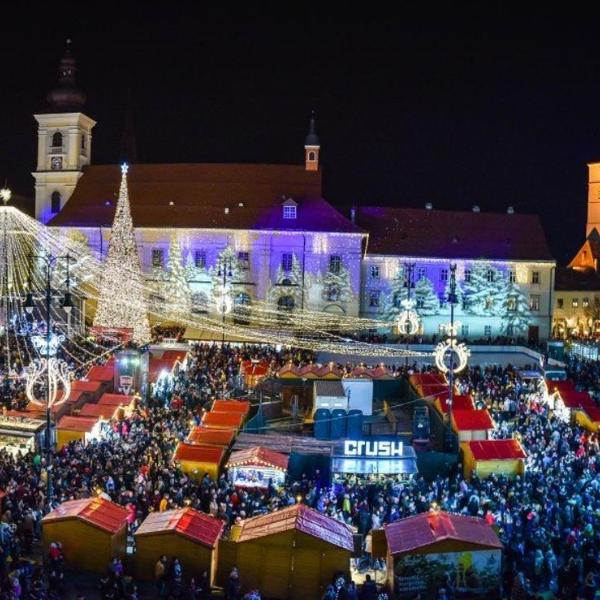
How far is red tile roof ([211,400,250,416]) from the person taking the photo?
26870 millimetres

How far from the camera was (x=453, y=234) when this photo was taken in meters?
54.2

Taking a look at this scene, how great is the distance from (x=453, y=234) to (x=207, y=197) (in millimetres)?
16274

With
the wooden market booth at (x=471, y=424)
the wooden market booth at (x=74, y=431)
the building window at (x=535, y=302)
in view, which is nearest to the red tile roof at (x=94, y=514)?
the wooden market booth at (x=74, y=431)

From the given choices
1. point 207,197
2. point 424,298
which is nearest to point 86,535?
point 424,298

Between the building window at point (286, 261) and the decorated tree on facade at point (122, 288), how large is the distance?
12.2 meters

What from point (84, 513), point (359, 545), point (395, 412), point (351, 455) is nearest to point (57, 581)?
point (84, 513)

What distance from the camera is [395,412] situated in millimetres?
31562

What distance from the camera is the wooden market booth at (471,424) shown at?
24891mm

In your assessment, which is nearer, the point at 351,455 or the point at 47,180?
the point at 351,455

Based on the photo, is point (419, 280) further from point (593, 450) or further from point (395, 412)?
point (593, 450)

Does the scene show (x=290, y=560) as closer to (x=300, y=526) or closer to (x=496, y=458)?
(x=300, y=526)

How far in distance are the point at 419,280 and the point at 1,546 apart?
127ft

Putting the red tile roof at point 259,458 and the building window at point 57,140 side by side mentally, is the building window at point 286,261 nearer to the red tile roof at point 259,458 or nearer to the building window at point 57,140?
the building window at point 57,140

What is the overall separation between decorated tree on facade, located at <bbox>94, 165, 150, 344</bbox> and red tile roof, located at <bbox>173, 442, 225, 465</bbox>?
14.9 m
